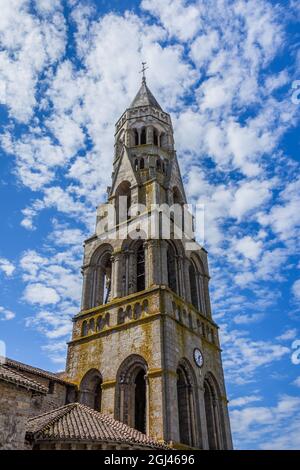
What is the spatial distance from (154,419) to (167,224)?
1080 cm

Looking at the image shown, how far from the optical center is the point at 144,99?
3416cm

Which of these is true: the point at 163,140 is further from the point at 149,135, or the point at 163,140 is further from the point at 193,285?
the point at 193,285

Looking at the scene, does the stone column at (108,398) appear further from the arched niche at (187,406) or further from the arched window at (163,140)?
the arched window at (163,140)

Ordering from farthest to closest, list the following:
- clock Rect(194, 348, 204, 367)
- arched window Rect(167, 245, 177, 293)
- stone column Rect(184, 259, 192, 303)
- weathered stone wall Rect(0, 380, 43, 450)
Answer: arched window Rect(167, 245, 177, 293) < stone column Rect(184, 259, 192, 303) < clock Rect(194, 348, 204, 367) < weathered stone wall Rect(0, 380, 43, 450)

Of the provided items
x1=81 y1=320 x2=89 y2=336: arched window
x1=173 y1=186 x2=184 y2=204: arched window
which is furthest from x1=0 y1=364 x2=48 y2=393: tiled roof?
x1=173 y1=186 x2=184 y2=204: arched window

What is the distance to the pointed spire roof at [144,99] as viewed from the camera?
33.7 m

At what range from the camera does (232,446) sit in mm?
22672

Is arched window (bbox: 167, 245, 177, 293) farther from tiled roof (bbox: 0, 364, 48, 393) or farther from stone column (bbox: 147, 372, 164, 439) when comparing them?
tiled roof (bbox: 0, 364, 48, 393)

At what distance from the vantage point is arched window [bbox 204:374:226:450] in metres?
21.7

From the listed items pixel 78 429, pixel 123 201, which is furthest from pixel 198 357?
pixel 123 201

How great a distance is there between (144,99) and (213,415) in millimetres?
23549

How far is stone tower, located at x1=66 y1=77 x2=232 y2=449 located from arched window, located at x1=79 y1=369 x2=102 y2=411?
0.17 feet

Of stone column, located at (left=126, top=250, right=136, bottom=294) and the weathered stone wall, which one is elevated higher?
stone column, located at (left=126, top=250, right=136, bottom=294)
